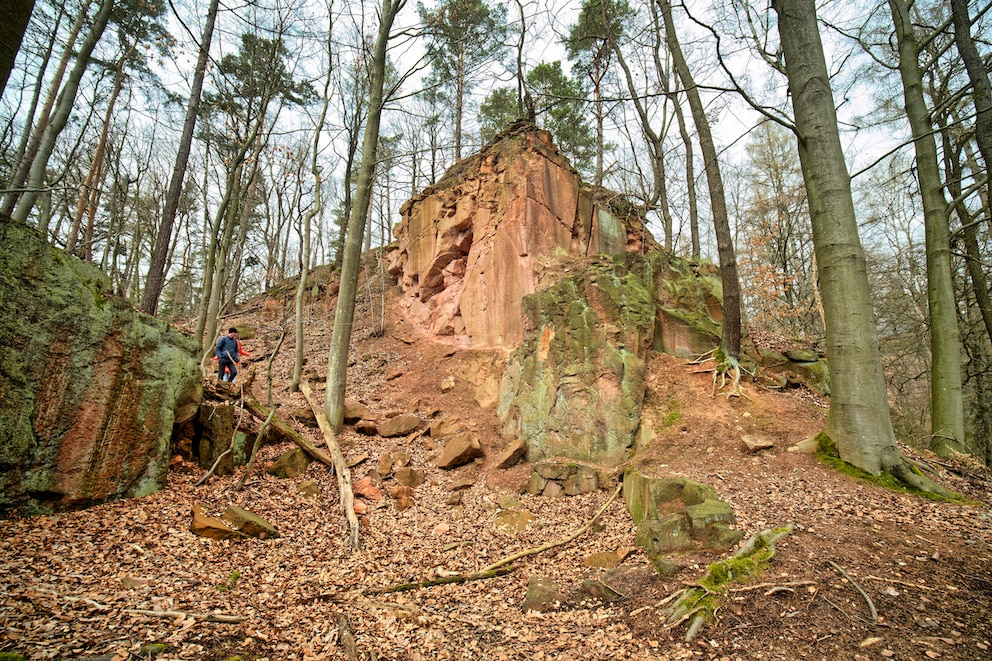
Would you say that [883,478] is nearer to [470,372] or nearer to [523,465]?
[523,465]

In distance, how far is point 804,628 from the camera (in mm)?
3219

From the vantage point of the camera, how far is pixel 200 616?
142 inches

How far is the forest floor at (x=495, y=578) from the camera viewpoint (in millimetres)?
3150

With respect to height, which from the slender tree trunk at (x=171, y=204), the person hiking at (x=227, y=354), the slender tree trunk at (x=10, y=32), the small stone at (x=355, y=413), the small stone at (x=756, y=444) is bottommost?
the small stone at (x=756, y=444)

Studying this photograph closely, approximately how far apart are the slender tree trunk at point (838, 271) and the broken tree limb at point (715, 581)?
228cm

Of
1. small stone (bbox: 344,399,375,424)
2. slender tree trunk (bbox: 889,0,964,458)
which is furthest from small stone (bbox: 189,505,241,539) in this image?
slender tree trunk (bbox: 889,0,964,458)

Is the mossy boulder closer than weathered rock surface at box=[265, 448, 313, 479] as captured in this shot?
No

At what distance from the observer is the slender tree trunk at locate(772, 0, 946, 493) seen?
553cm

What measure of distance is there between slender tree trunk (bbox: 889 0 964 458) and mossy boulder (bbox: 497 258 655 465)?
5355 mm

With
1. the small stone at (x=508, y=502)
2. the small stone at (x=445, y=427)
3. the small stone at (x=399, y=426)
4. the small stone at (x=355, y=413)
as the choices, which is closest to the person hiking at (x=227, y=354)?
the small stone at (x=355, y=413)

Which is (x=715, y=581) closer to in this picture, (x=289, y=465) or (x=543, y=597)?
(x=543, y=597)

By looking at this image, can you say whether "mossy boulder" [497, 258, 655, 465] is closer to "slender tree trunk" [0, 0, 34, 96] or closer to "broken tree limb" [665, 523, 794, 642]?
"broken tree limb" [665, 523, 794, 642]

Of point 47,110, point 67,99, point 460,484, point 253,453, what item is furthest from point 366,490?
point 47,110

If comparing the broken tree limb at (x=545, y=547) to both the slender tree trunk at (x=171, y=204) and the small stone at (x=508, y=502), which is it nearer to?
the small stone at (x=508, y=502)
